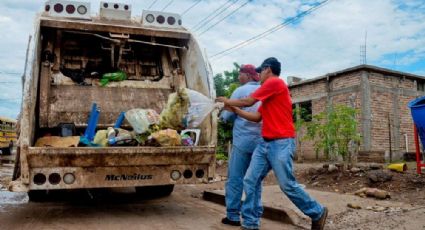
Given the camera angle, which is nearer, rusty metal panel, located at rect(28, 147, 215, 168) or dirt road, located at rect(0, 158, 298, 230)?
rusty metal panel, located at rect(28, 147, 215, 168)

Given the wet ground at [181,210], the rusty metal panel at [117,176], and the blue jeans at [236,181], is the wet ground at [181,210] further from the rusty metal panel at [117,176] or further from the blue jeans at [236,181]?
the rusty metal panel at [117,176]

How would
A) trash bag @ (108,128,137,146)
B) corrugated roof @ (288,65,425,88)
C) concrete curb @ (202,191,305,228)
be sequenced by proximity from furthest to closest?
corrugated roof @ (288,65,425,88)
trash bag @ (108,128,137,146)
concrete curb @ (202,191,305,228)

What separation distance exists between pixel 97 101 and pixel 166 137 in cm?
149

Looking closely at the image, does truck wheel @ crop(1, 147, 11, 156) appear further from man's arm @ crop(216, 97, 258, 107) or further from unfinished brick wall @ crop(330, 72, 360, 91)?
man's arm @ crop(216, 97, 258, 107)

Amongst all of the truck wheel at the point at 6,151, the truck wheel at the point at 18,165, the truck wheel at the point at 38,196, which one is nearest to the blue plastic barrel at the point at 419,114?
the truck wheel at the point at 18,165

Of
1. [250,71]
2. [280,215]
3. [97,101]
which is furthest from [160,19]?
[280,215]

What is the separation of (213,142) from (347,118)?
349 cm

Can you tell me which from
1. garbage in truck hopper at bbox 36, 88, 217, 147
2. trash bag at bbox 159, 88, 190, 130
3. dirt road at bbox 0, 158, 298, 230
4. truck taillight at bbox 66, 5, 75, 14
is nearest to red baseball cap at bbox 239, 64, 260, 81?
garbage in truck hopper at bbox 36, 88, 217, 147

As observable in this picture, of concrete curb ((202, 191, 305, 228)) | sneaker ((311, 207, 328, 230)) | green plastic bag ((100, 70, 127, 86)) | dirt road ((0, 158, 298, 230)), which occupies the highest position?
green plastic bag ((100, 70, 127, 86))

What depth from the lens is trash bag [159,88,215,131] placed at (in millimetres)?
4695

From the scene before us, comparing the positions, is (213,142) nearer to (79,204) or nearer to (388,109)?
(79,204)

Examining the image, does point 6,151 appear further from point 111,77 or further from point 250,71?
point 250,71

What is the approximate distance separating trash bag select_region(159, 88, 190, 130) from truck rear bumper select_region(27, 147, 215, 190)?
39 cm

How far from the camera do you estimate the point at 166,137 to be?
15.0 ft
